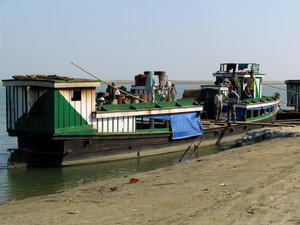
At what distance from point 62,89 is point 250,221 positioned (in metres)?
9.10

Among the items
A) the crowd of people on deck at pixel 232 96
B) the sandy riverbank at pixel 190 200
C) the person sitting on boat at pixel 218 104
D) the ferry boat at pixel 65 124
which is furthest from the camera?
the person sitting on boat at pixel 218 104

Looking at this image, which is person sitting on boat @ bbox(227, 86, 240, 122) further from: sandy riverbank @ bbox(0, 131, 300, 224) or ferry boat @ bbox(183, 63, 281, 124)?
sandy riverbank @ bbox(0, 131, 300, 224)

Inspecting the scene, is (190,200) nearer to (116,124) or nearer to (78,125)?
(78,125)

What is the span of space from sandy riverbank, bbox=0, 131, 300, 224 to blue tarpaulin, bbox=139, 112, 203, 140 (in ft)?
23.2

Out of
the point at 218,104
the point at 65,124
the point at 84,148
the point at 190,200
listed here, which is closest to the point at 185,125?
the point at 218,104

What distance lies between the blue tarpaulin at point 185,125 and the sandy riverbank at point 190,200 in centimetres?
707

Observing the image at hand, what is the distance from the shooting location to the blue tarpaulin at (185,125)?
16328 mm

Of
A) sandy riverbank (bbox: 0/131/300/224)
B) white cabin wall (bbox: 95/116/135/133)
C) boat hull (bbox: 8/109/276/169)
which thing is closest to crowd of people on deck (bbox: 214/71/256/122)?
boat hull (bbox: 8/109/276/169)

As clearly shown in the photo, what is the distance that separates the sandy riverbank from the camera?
5.09 metres

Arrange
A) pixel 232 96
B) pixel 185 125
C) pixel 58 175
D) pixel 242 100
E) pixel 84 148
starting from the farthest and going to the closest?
pixel 242 100, pixel 232 96, pixel 185 125, pixel 84 148, pixel 58 175

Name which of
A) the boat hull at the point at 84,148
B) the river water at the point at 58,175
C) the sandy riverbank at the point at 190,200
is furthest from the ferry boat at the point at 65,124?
the sandy riverbank at the point at 190,200

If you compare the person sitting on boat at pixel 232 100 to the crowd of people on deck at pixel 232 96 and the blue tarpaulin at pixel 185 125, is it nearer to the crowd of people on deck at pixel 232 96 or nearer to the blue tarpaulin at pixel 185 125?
the crowd of people on deck at pixel 232 96

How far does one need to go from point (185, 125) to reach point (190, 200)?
35.4 feet

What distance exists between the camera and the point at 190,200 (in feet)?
20.1
